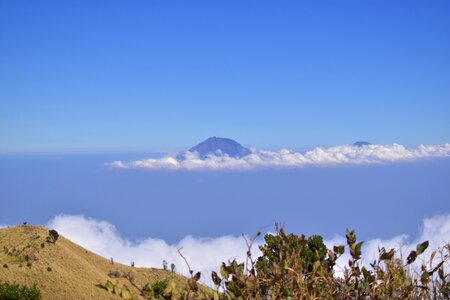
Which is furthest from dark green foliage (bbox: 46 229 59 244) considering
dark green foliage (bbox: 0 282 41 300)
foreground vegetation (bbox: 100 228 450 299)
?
foreground vegetation (bbox: 100 228 450 299)

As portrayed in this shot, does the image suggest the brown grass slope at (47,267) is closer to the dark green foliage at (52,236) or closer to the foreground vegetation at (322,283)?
the dark green foliage at (52,236)

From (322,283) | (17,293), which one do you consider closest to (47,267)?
(17,293)

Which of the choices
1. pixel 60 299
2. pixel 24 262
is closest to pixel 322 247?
pixel 60 299

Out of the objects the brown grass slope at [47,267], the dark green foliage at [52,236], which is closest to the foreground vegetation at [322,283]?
the brown grass slope at [47,267]

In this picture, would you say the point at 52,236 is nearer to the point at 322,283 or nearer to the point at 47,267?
the point at 47,267

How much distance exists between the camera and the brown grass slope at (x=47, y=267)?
144 feet

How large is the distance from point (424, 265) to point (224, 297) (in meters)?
2.13

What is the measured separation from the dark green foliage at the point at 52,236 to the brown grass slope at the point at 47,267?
50cm

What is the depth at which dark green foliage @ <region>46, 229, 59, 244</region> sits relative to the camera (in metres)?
56.6

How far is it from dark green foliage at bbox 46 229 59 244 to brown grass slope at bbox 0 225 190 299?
0.50 meters

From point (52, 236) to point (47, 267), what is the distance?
10833 millimetres

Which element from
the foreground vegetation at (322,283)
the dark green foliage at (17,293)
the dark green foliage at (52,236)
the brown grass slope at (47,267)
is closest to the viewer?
the foreground vegetation at (322,283)

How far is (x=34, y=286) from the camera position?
4075 cm

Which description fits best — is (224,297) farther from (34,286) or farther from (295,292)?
(34,286)
